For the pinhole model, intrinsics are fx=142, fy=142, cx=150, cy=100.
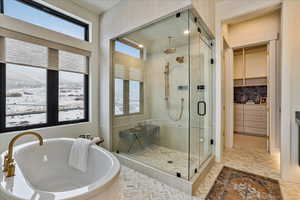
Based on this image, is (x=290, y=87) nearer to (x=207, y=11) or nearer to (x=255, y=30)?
(x=207, y=11)

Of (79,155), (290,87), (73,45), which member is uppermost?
(73,45)

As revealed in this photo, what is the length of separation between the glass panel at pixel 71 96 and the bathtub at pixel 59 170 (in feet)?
2.70

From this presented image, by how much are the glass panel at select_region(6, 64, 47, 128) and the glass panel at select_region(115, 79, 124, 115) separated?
4.01 ft

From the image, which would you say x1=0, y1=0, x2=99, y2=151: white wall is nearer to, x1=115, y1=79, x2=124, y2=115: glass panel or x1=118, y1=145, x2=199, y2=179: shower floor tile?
x1=115, y1=79, x2=124, y2=115: glass panel

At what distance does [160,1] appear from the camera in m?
2.11

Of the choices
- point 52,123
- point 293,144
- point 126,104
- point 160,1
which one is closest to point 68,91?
point 52,123

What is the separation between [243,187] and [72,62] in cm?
342

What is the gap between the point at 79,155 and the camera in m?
1.88

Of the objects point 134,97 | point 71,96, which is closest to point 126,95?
point 134,97

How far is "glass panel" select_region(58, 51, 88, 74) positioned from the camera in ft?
8.43

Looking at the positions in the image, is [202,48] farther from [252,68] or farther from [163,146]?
[252,68]

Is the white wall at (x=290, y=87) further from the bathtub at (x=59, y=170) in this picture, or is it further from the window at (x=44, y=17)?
the window at (x=44, y=17)

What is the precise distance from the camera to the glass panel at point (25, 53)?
6.56 ft

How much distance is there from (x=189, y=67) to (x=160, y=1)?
3.55 ft
